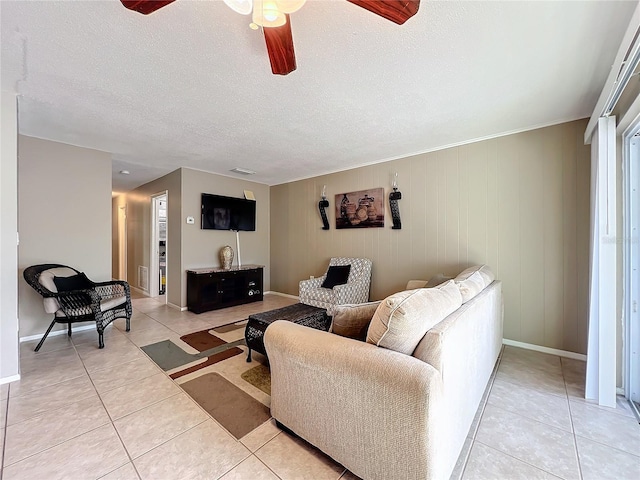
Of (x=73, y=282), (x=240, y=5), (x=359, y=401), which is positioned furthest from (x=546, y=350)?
(x=73, y=282)

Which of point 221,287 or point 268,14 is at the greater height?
point 268,14

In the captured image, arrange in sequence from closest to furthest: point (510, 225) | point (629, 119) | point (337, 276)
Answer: point (629, 119), point (510, 225), point (337, 276)

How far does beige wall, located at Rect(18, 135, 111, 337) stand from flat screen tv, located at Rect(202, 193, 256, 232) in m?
1.35

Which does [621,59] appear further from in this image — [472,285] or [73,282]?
[73,282]

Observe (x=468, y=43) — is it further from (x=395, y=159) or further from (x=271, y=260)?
(x=271, y=260)

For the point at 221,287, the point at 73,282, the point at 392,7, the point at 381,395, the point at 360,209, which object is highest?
the point at 392,7

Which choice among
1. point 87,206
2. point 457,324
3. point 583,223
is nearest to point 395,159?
point 583,223

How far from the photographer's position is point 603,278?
6.31 feet

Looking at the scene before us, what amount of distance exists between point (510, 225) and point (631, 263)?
40.3 inches

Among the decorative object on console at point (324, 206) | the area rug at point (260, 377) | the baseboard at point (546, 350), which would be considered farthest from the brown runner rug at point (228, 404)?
the decorative object on console at point (324, 206)

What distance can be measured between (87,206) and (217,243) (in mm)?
1876

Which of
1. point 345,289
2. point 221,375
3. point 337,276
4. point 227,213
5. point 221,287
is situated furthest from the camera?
point 227,213

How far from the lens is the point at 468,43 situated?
1572 millimetres

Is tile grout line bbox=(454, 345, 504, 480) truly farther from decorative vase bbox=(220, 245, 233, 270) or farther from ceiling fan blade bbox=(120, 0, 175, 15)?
decorative vase bbox=(220, 245, 233, 270)
